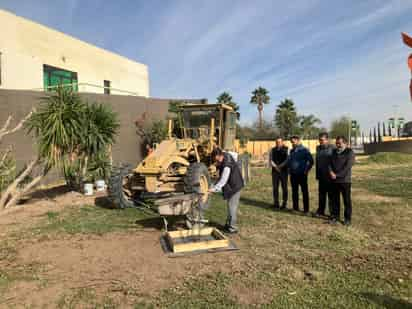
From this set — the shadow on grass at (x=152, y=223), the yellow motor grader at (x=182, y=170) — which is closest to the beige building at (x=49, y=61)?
the yellow motor grader at (x=182, y=170)

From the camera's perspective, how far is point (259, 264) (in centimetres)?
401

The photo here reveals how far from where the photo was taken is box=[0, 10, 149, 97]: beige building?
1452 centimetres

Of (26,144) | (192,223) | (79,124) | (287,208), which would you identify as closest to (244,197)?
(287,208)

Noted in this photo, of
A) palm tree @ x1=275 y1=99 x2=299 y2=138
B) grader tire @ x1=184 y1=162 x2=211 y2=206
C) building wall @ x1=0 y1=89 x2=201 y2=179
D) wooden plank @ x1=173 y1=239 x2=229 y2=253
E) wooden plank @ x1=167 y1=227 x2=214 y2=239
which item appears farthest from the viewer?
palm tree @ x1=275 y1=99 x2=299 y2=138

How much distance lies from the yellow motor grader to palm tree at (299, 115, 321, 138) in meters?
35.2

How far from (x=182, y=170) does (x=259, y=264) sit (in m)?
3.59

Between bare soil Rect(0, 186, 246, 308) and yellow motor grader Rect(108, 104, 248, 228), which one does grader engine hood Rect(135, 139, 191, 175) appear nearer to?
yellow motor grader Rect(108, 104, 248, 228)

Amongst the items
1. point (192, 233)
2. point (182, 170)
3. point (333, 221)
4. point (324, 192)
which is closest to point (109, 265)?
point (192, 233)

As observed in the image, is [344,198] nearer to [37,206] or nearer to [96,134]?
[96,134]

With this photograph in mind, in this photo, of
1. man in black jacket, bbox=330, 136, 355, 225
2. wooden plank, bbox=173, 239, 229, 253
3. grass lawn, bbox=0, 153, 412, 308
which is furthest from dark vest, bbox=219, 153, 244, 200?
man in black jacket, bbox=330, 136, 355, 225

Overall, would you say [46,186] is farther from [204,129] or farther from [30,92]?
[204,129]

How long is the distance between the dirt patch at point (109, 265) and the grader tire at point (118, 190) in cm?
164

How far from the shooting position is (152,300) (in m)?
3.14

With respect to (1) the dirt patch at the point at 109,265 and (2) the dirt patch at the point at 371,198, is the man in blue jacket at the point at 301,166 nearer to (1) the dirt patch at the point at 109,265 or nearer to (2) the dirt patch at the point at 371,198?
(2) the dirt patch at the point at 371,198
